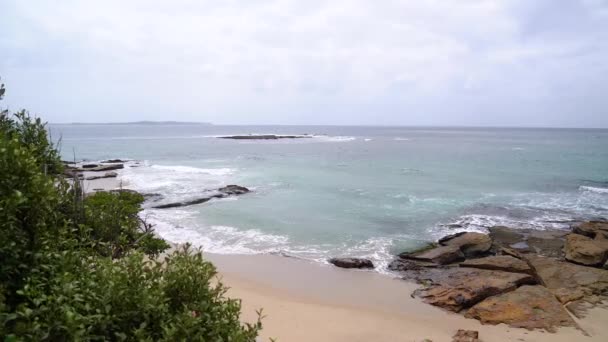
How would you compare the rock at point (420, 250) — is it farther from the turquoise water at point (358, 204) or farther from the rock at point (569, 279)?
the rock at point (569, 279)

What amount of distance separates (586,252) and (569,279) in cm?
286

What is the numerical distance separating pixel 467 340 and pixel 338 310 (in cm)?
361

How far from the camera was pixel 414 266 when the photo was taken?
1456cm

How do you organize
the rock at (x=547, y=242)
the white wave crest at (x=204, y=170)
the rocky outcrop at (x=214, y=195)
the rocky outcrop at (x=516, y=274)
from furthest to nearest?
the white wave crest at (x=204, y=170) < the rocky outcrop at (x=214, y=195) < the rock at (x=547, y=242) < the rocky outcrop at (x=516, y=274)

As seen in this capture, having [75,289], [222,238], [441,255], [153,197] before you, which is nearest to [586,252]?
[441,255]

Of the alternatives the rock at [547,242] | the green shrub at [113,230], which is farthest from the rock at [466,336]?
the rock at [547,242]

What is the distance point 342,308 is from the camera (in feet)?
36.9

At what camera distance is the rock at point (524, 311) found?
9867 mm

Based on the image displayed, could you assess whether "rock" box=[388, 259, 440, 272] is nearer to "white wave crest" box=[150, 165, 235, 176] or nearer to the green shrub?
the green shrub

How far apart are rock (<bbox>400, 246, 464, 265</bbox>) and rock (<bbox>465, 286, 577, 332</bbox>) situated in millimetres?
3939

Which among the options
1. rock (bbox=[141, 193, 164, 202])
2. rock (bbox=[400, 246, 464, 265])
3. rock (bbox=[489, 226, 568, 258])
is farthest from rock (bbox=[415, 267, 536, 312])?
rock (bbox=[141, 193, 164, 202])

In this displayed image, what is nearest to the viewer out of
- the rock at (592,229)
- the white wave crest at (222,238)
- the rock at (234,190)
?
the white wave crest at (222,238)

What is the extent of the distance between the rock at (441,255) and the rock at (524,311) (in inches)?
155

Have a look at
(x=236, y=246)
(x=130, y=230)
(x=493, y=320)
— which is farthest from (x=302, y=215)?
(x=130, y=230)
